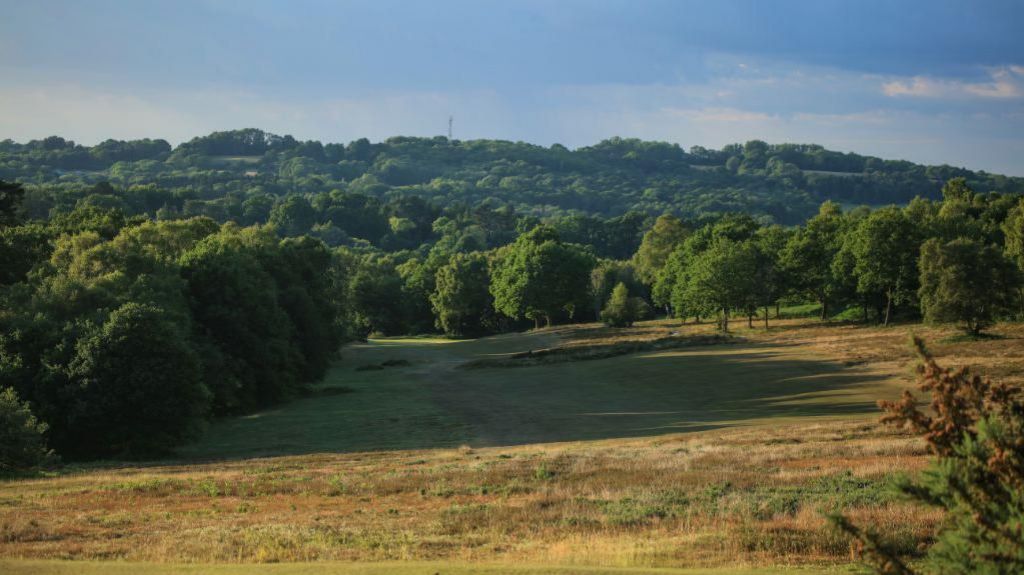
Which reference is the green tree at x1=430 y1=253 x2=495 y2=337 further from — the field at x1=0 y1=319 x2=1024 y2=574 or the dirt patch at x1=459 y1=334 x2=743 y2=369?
the field at x1=0 y1=319 x2=1024 y2=574

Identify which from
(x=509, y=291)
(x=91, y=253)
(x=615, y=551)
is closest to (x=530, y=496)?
(x=615, y=551)

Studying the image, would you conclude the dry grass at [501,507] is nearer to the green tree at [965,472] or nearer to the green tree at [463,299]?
the green tree at [965,472]

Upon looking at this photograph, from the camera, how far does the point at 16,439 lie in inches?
1380

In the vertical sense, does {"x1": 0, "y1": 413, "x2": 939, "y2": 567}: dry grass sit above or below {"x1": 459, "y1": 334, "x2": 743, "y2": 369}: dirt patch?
above

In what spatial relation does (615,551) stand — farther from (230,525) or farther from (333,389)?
(333,389)

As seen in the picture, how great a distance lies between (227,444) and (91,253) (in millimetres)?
16803

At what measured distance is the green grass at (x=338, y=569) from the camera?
13930 millimetres

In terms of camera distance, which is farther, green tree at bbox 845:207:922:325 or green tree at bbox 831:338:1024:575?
green tree at bbox 845:207:922:325

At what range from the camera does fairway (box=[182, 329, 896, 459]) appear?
158 feet

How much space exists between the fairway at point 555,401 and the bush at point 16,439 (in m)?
9.51

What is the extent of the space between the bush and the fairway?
951cm

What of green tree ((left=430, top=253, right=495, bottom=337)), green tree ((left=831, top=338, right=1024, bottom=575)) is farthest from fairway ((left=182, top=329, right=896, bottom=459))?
green tree ((left=430, top=253, right=495, bottom=337))

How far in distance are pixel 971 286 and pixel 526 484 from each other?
179 ft

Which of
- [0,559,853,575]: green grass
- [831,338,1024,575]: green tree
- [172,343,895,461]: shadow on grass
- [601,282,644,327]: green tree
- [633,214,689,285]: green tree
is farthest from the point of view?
[633,214,689,285]: green tree
